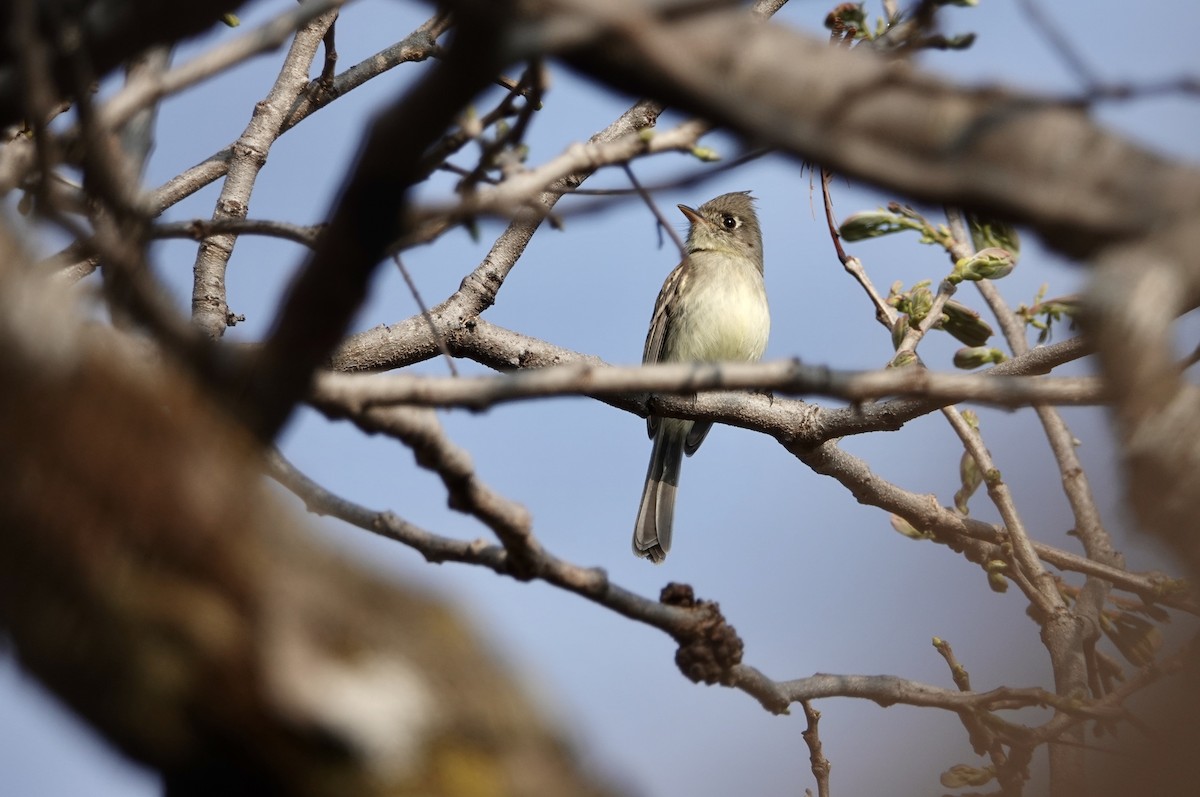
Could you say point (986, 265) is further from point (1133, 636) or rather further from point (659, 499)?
point (659, 499)

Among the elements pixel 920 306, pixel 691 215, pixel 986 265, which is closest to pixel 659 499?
pixel 691 215

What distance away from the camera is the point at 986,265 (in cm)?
412

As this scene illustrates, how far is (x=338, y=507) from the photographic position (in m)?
2.87

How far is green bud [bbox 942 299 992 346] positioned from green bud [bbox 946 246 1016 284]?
0.37 m

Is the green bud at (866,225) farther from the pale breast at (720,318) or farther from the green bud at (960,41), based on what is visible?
the pale breast at (720,318)

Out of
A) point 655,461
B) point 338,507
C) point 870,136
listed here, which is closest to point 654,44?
point 870,136

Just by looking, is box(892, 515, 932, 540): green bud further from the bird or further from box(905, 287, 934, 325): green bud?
the bird

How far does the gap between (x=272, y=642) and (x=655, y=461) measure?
26.0ft

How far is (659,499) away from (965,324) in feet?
14.8

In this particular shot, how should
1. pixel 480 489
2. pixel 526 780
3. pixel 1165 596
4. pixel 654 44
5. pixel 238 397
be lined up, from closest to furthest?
pixel 526 780
pixel 654 44
pixel 238 397
pixel 480 489
pixel 1165 596

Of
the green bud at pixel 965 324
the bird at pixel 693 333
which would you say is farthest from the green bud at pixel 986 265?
the bird at pixel 693 333

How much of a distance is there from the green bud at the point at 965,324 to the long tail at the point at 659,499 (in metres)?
4.26

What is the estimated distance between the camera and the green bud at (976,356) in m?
4.57

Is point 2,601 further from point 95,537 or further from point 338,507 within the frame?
point 338,507
